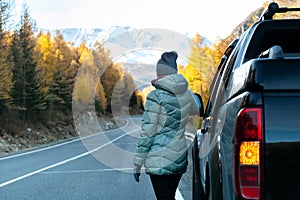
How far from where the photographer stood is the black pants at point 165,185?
14.1ft

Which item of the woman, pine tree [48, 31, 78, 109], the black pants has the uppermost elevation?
the woman

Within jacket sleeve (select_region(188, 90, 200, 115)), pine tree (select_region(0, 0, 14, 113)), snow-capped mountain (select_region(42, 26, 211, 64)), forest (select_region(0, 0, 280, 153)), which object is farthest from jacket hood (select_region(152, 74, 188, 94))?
pine tree (select_region(0, 0, 14, 113))

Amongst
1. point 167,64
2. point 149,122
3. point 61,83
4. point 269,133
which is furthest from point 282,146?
point 61,83

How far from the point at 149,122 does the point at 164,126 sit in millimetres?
148

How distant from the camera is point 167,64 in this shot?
431 cm

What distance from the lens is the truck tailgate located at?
6.93 feet

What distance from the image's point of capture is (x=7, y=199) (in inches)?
304

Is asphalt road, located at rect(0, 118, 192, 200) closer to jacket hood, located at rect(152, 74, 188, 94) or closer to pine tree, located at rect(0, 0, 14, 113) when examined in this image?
jacket hood, located at rect(152, 74, 188, 94)

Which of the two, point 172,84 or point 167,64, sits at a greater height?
point 167,64

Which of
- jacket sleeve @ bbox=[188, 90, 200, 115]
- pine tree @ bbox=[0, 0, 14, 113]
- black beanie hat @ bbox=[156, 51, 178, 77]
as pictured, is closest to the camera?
black beanie hat @ bbox=[156, 51, 178, 77]

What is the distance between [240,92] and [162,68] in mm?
1942

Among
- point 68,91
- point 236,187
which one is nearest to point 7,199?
point 236,187

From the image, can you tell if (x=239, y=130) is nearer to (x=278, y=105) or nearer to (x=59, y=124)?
(x=278, y=105)

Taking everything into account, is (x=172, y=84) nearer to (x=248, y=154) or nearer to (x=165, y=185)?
(x=165, y=185)
